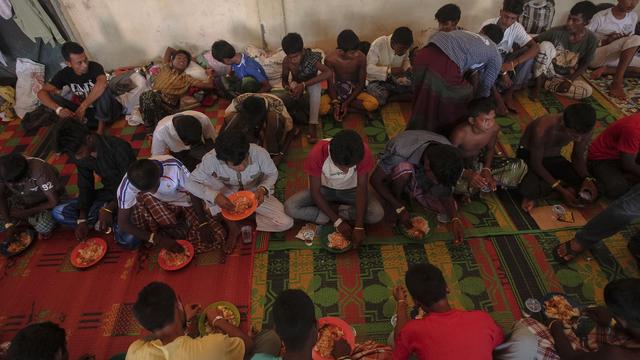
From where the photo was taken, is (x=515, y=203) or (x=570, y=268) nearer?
(x=570, y=268)

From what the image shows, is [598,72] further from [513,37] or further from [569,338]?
[569,338]

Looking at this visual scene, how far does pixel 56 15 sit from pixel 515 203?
584 centimetres

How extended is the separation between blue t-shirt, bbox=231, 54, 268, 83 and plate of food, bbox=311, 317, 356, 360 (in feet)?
10.5

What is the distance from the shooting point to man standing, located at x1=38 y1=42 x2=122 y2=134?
4177mm

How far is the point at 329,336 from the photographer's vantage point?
7.61 feet

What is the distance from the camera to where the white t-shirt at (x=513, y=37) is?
14.4 feet

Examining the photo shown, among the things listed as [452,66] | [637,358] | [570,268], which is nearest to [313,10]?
[452,66]

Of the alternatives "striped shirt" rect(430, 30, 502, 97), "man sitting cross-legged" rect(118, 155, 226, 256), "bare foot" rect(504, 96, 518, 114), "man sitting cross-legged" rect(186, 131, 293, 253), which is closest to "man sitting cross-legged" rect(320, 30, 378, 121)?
"striped shirt" rect(430, 30, 502, 97)

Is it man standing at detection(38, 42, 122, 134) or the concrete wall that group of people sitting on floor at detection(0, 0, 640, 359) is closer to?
man standing at detection(38, 42, 122, 134)

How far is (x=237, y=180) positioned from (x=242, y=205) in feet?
0.78

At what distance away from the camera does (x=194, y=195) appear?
10.3 feet

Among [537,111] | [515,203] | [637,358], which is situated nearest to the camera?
[637,358]

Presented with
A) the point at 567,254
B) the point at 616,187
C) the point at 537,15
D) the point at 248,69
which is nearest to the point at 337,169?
the point at 567,254

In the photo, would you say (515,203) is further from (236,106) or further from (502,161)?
(236,106)
